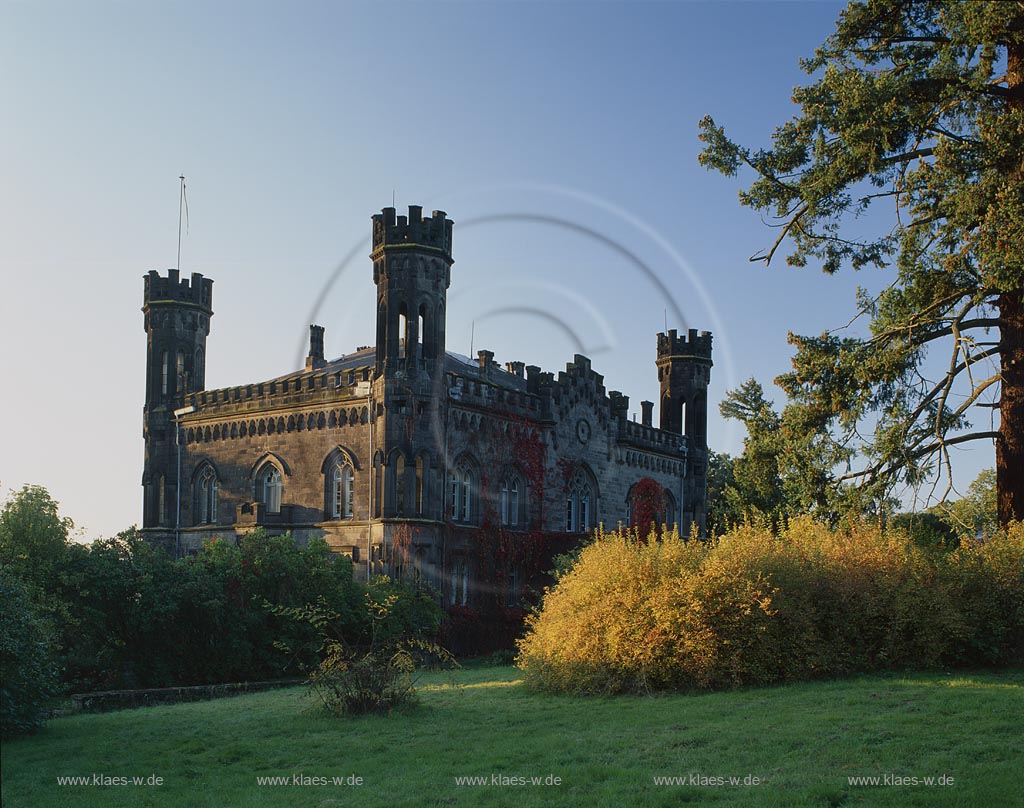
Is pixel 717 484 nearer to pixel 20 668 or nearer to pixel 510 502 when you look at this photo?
pixel 510 502

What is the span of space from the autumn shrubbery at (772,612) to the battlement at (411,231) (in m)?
19.1

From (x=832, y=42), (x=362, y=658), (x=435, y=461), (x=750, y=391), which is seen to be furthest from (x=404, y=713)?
(x=435, y=461)

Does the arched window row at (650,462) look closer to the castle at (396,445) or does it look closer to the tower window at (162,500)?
the castle at (396,445)

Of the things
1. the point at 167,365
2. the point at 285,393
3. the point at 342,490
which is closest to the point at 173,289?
the point at 167,365

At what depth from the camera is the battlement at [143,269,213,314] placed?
43.0m

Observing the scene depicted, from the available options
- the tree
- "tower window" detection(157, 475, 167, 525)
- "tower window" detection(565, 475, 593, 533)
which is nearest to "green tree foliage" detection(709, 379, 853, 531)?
the tree

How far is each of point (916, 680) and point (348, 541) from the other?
73.5 ft

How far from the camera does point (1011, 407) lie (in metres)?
20.5

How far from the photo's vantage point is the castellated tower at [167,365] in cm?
4184

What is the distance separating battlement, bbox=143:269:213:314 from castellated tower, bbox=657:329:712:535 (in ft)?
72.6

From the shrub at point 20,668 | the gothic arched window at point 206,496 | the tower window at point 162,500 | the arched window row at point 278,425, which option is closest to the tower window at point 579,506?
the arched window row at point 278,425

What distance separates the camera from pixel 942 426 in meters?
20.4

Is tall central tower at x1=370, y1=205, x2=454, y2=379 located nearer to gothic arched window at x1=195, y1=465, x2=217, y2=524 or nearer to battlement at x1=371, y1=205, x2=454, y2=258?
battlement at x1=371, y1=205, x2=454, y2=258

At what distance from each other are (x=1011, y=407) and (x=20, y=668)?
59.7 ft
